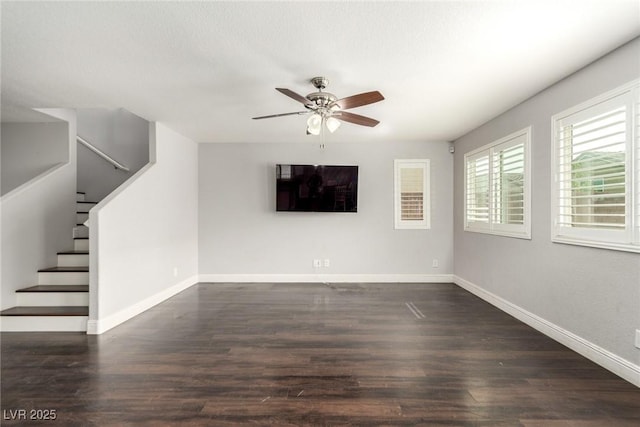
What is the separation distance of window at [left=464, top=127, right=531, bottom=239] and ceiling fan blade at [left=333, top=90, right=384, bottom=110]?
193 centimetres

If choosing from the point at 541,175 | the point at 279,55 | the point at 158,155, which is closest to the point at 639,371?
the point at 541,175

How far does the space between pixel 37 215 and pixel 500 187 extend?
578 cm

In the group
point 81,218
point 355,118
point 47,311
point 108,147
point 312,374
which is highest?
point 108,147

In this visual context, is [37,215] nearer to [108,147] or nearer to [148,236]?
[148,236]

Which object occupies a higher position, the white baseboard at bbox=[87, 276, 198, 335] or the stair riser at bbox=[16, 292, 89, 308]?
the stair riser at bbox=[16, 292, 89, 308]

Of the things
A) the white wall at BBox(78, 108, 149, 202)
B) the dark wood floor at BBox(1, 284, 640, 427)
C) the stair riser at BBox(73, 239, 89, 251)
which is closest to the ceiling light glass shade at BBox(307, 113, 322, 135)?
the dark wood floor at BBox(1, 284, 640, 427)

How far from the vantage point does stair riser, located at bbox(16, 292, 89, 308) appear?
3320 millimetres

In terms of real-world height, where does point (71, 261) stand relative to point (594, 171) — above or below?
below

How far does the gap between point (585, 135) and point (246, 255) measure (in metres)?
4.67

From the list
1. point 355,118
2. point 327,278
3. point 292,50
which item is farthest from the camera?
point 327,278

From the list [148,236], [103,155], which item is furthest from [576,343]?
[103,155]

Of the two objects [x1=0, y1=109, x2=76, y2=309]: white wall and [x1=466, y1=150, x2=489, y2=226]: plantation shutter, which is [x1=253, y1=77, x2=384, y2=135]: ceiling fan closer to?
[x1=466, y1=150, x2=489, y2=226]: plantation shutter

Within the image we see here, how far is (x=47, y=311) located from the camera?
10.3 feet

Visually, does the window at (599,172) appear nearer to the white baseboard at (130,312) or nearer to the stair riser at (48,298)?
the white baseboard at (130,312)
